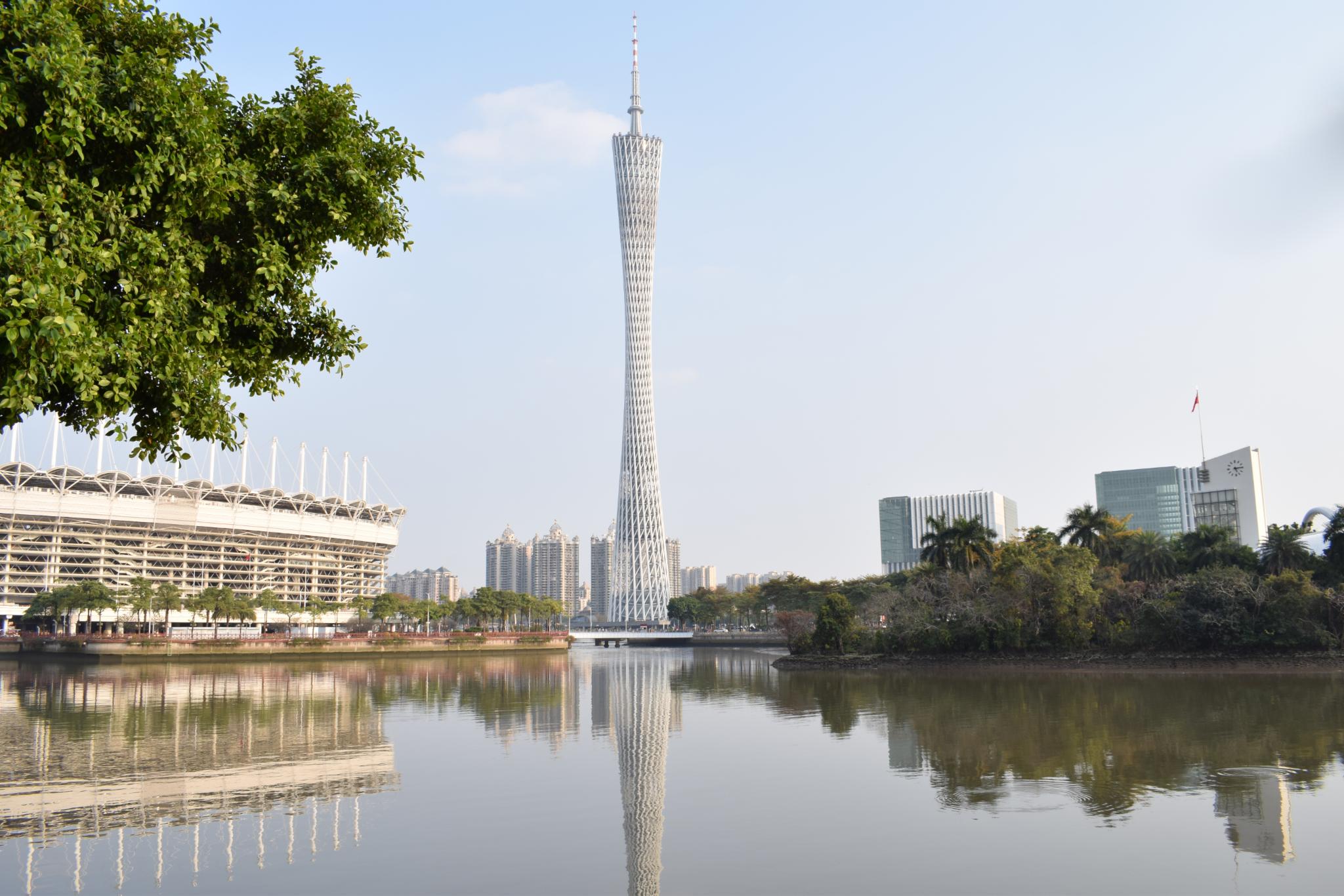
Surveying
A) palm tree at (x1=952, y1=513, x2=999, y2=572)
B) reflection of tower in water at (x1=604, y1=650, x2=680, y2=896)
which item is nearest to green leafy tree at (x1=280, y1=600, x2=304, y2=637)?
reflection of tower in water at (x1=604, y1=650, x2=680, y2=896)

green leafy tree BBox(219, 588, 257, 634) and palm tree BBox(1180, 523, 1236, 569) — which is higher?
palm tree BBox(1180, 523, 1236, 569)

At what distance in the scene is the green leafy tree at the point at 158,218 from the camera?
308 inches

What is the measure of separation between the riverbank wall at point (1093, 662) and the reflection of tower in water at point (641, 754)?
32.4ft

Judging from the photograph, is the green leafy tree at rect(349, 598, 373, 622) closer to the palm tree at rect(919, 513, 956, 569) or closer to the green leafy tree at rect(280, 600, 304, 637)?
the green leafy tree at rect(280, 600, 304, 637)

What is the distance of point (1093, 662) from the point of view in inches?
1817

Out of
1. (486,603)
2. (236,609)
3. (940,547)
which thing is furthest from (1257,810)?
Answer: (236,609)

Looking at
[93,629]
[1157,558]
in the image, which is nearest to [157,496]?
[93,629]

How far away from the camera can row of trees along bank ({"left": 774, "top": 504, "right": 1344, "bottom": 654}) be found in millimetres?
43406

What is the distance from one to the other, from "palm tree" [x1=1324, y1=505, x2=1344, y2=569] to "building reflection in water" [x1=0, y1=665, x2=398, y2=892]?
4424 centimetres

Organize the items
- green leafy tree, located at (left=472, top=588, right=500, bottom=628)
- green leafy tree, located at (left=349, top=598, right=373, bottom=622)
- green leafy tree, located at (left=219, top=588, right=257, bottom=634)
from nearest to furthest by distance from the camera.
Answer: green leafy tree, located at (left=219, top=588, right=257, bottom=634) → green leafy tree, located at (left=472, top=588, right=500, bottom=628) → green leafy tree, located at (left=349, top=598, right=373, bottom=622)

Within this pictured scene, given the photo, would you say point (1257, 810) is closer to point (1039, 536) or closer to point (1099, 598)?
point (1099, 598)

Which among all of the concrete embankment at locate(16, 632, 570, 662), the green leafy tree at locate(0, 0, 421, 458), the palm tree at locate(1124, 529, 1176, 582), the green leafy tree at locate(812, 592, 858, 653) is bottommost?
the concrete embankment at locate(16, 632, 570, 662)

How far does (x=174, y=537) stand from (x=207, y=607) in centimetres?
3126

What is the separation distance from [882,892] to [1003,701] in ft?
74.7
